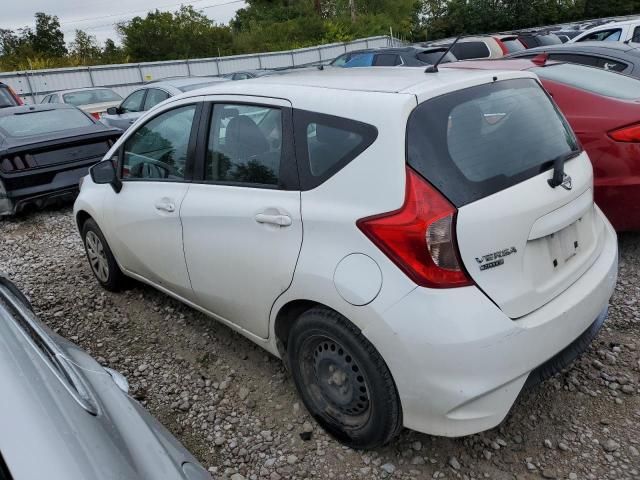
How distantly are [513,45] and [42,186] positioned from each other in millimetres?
10743

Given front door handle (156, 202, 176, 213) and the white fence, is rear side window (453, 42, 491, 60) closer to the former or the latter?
front door handle (156, 202, 176, 213)

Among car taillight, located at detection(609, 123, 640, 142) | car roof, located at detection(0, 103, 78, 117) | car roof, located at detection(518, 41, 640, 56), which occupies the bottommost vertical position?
car taillight, located at detection(609, 123, 640, 142)

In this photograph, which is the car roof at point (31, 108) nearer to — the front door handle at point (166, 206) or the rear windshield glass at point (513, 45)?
the front door handle at point (166, 206)

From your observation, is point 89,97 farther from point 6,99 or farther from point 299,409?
point 299,409

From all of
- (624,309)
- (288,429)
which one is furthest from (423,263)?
(624,309)

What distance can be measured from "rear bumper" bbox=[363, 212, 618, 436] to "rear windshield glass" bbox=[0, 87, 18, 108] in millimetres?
11732

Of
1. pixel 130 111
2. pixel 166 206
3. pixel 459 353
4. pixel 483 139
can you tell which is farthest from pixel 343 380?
pixel 130 111

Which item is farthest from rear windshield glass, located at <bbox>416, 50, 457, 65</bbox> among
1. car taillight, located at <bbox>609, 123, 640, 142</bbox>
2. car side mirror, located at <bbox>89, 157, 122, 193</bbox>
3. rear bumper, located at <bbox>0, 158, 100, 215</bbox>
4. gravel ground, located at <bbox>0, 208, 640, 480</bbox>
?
car side mirror, located at <bbox>89, 157, 122, 193</bbox>

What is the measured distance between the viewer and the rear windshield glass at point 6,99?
11.1 m

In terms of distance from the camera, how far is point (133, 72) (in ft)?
84.8

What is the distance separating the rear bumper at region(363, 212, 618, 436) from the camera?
1.94 meters

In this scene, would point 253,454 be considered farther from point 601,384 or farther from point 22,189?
point 22,189

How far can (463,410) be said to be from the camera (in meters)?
2.01

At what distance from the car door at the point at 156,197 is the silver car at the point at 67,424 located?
1265mm
